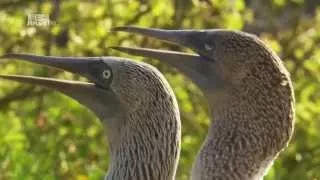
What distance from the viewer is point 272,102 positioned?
488cm

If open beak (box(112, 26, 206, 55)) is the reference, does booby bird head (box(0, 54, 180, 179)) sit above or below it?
below

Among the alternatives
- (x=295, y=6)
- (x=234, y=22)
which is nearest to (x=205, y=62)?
(x=234, y=22)

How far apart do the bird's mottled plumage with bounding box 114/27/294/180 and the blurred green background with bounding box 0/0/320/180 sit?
116 inches

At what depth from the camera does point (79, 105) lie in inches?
333

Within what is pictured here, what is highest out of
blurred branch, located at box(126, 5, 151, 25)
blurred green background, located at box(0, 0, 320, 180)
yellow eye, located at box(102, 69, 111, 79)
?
yellow eye, located at box(102, 69, 111, 79)

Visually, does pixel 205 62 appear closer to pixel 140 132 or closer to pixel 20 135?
pixel 140 132

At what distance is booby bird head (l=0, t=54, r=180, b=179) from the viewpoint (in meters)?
4.77

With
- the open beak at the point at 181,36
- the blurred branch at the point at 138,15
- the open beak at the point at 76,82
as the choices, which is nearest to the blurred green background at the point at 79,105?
the blurred branch at the point at 138,15

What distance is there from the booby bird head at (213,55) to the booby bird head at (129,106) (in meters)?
0.20

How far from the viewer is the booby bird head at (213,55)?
491 centimetres
